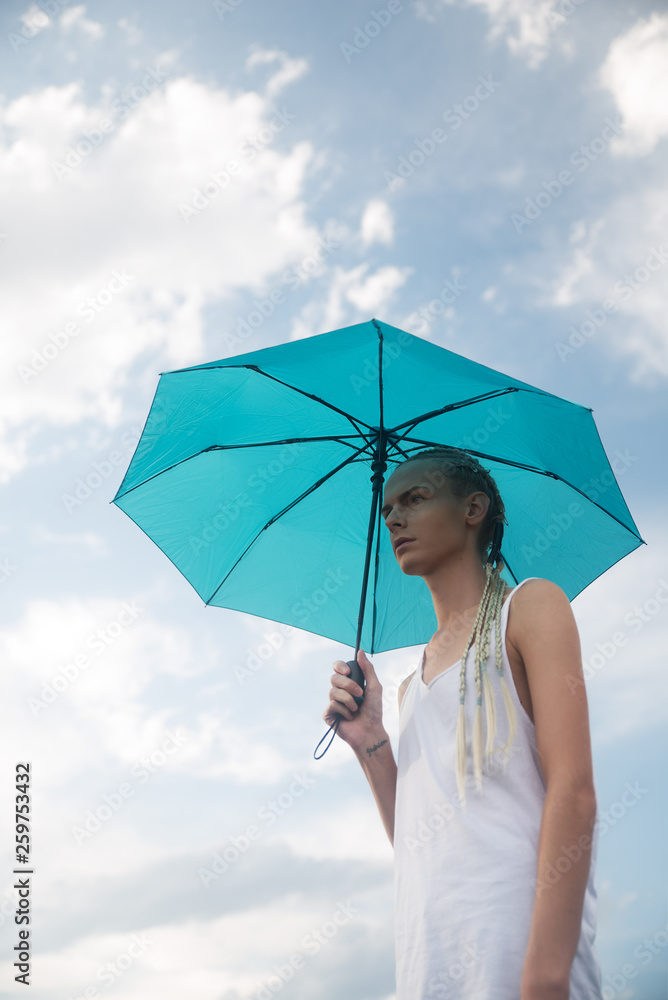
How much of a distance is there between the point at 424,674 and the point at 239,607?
4.93 ft

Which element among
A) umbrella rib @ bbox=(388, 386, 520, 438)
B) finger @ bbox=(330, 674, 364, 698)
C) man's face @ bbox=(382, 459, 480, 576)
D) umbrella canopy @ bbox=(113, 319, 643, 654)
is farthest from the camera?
umbrella canopy @ bbox=(113, 319, 643, 654)

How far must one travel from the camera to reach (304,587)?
12.2ft

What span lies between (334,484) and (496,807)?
205cm

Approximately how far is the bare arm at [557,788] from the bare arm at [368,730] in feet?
2.58

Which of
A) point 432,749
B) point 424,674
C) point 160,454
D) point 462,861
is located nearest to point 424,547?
point 424,674

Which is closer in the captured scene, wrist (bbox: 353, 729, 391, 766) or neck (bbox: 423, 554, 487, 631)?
neck (bbox: 423, 554, 487, 631)

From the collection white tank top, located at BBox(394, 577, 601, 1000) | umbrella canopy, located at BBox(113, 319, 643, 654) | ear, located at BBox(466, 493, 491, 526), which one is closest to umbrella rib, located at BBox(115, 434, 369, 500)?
umbrella canopy, located at BBox(113, 319, 643, 654)

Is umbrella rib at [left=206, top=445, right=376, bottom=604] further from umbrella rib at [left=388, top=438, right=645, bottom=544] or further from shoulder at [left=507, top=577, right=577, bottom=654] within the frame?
shoulder at [left=507, top=577, right=577, bottom=654]

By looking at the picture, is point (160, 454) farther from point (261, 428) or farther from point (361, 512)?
point (361, 512)

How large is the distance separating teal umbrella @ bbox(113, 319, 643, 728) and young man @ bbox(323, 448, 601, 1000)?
3.45 ft

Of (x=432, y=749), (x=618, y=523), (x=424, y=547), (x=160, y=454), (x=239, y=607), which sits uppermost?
(x=160, y=454)

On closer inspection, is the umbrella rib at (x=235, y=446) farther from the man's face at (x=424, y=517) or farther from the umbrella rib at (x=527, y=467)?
the man's face at (x=424, y=517)

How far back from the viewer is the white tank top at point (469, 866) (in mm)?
1829

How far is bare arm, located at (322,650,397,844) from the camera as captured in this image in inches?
105
